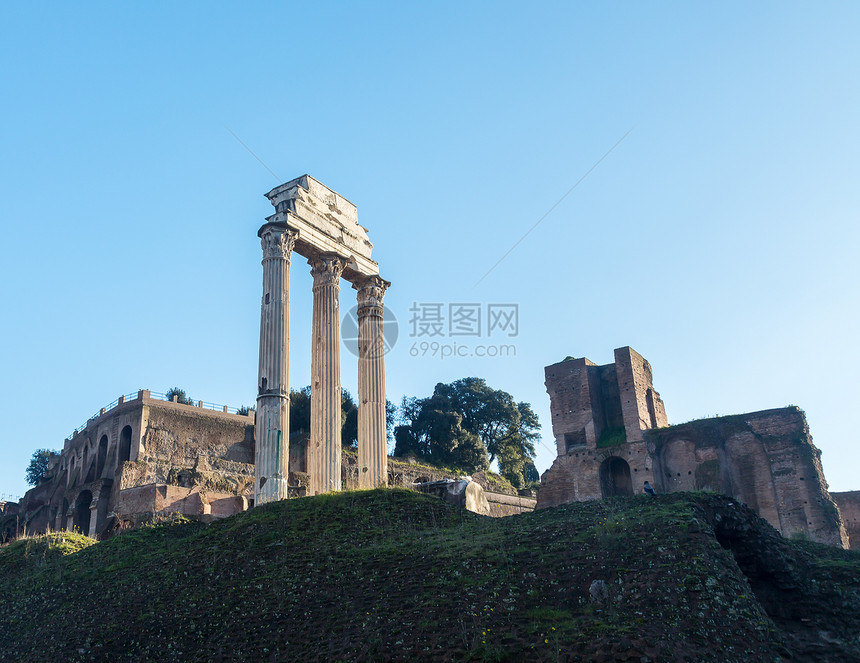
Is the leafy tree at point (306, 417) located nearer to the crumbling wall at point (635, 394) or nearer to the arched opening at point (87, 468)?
the arched opening at point (87, 468)

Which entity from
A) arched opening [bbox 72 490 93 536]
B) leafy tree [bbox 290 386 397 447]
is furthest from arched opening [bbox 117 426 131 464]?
leafy tree [bbox 290 386 397 447]

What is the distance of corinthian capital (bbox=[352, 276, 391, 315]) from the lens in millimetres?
22484

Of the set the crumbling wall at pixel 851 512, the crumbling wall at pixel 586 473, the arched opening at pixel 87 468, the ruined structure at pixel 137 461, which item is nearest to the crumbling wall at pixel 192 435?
the ruined structure at pixel 137 461

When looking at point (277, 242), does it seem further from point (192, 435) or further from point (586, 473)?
point (192, 435)

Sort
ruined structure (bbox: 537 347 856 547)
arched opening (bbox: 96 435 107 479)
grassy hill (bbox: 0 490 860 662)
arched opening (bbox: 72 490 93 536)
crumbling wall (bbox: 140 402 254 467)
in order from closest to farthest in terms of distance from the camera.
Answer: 1. grassy hill (bbox: 0 490 860 662)
2. ruined structure (bbox: 537 347 856 547)
3. arched opening (bbox: 72 490 93 536)
4. crumbling wall (bbox: 140 402 254 467)
5. arched opening (bbox: 96 435 107 479)

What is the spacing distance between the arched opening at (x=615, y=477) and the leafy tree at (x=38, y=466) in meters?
32.0

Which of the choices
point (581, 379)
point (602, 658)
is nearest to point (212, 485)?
point (581, 379)

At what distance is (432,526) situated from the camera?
47.9ft

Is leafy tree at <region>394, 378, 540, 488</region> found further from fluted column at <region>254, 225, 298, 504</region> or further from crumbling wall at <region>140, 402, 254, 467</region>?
fluted column at <region>254, 225, 298, 504</region>

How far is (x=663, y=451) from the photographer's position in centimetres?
3009

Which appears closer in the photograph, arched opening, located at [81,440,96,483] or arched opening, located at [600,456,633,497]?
arched opening, located at [600,456,633,497]

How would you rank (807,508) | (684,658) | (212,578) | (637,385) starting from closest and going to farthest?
(684,658) → (212,578) → (807,508) → (637,385)

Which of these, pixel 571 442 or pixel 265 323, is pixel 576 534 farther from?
pixel 571 442

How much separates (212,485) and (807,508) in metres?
21.4
